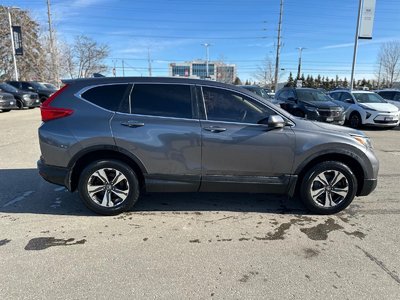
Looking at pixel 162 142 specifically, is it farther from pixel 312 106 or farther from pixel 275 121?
pixel 312 106

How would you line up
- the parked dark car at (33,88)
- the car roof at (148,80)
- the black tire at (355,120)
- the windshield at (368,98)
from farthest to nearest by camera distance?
1. the parked dark car at (33,88)
2. the windshield at (368,98)
3. the black tire at (355,120)
4. the car roof at (148,80)

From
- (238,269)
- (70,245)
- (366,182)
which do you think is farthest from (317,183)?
(70,245)

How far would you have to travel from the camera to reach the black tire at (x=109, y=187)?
4113 mm

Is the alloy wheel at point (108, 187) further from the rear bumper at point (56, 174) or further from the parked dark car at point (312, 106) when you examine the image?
the parked dark car at point (312, 106)

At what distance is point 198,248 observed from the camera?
11.3ft

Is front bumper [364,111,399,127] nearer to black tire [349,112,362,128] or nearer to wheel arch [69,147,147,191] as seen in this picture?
black tire [349,112,362,128]

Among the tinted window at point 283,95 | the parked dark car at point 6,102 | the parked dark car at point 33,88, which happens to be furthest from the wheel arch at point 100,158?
the parked dark car at point 33,88

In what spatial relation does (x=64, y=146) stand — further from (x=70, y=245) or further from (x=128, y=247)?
(x=128, y=247)

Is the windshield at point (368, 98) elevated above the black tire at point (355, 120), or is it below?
above

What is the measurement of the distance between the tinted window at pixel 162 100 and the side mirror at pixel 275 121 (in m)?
1.00

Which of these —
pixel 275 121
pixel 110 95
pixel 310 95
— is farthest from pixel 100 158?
pixel 310 95

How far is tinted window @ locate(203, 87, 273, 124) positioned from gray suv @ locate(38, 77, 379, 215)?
0.01 m

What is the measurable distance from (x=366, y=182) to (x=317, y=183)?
2.15 feet

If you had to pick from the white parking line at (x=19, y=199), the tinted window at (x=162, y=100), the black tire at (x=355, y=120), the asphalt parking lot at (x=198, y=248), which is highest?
the tinted window at (x=162, y=100)
